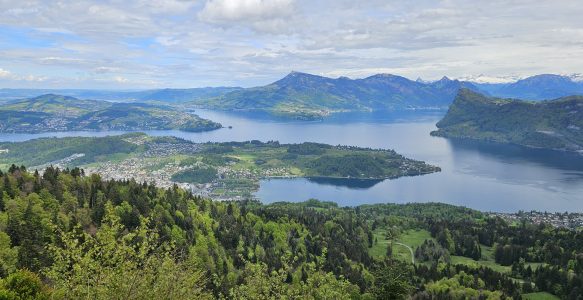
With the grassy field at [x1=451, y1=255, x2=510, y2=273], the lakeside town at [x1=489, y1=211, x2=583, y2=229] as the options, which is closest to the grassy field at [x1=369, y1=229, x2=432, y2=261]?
the grassy field at [x1=451, y1=255, x2=510, y2=273]

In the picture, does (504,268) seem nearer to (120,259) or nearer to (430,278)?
(430,278)

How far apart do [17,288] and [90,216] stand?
163 ft

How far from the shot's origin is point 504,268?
110062mm

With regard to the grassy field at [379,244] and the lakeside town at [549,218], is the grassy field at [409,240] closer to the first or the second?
the grassy field at [379,244]

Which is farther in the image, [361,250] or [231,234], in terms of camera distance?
[361,250]

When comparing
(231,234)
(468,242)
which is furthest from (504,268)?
(231,234)

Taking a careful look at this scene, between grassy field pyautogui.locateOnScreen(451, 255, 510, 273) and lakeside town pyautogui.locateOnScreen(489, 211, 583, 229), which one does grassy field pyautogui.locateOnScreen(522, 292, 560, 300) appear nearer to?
grassy field pyautogui.locateOnScreen(451, 255, 510, 273)

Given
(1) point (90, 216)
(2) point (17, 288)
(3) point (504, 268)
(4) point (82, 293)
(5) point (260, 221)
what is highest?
(4) point (82, 293)

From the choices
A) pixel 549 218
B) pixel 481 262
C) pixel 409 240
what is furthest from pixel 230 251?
pixel 549 218

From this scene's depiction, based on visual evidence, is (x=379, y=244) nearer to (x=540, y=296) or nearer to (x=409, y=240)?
(x=409, y=240)

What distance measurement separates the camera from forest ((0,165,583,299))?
898 inches

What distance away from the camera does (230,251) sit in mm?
86688

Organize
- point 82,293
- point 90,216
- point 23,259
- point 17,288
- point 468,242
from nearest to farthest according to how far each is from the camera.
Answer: point 82,293
point 17,288
point 23,259
point 90,216
point 468,242

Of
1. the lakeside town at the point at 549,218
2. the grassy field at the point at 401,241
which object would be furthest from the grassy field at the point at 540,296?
the lakeside town at the point at 549,218
